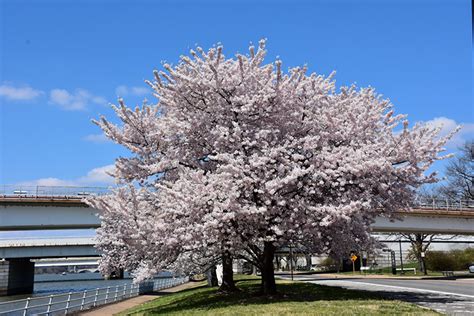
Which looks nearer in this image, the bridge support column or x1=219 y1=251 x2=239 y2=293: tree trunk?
x1=219 y1=251 x2=239 y2=293: tree trunk

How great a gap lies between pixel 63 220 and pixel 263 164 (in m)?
30.6

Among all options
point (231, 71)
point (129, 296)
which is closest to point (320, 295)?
point (231, 71)

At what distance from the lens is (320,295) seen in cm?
2023

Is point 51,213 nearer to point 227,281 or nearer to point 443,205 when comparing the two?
point 227,281

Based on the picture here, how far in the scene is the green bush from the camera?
65000 mm

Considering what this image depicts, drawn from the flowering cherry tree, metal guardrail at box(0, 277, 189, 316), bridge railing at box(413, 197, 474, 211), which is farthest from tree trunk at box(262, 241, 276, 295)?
bridge railing at box(413, 197, 474, 211)

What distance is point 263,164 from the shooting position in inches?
658

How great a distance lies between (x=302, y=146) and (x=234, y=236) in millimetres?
3949

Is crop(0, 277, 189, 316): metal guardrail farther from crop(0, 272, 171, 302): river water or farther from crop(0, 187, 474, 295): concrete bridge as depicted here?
crop(0, 272, 171, 302): river water

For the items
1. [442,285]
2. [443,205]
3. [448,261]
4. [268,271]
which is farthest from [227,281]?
[448,261]

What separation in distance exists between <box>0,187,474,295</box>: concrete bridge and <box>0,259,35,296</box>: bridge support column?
0.12 m

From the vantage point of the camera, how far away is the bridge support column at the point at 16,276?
220 ft

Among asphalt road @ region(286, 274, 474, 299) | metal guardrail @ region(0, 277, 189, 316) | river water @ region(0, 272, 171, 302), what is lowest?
river water @ region(0, 272, 171, 302)

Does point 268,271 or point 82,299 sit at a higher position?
point 268,271
